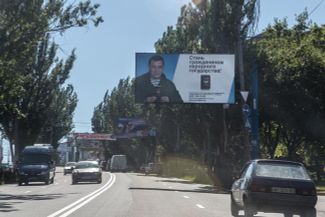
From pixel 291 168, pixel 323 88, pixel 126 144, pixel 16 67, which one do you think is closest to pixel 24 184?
pixel 16 67

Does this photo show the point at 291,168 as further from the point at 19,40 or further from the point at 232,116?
the point at 232,116

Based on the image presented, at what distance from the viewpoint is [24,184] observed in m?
46.0

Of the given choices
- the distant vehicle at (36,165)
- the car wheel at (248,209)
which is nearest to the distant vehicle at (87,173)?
the distant vehicle at (36,165)

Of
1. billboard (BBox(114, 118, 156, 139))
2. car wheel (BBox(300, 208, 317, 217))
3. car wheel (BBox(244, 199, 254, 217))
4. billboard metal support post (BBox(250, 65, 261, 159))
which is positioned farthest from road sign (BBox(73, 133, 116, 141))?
car wheel (BBox(300, 208, 317, 217))

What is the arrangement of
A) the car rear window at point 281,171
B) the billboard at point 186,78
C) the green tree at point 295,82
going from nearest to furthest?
1. the car rear window at point 281,171
2. the billboard at point 186,78
3. the green tree at point 295,82

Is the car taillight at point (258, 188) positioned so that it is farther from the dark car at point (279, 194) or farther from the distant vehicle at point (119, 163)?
the distant vehicle at point (119, 163)

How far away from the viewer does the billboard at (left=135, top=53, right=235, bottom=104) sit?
38.6 metres

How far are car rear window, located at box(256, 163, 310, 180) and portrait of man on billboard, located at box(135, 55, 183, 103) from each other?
2178 cm

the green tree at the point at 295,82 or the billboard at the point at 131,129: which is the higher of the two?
the green tree at the point at 295,82

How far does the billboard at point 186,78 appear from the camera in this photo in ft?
127

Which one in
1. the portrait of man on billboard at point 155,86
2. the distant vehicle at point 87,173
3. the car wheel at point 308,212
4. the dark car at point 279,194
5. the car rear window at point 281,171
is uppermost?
the portrait of man on billboard at point 155,86

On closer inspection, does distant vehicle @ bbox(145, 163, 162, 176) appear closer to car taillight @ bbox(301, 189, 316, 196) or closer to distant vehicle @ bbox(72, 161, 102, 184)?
distant vehicle @ bbox(72, 161, 102, 184)

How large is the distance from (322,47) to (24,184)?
22.2 meters

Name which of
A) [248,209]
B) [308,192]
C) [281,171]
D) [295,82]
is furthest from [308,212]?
[295,82]
